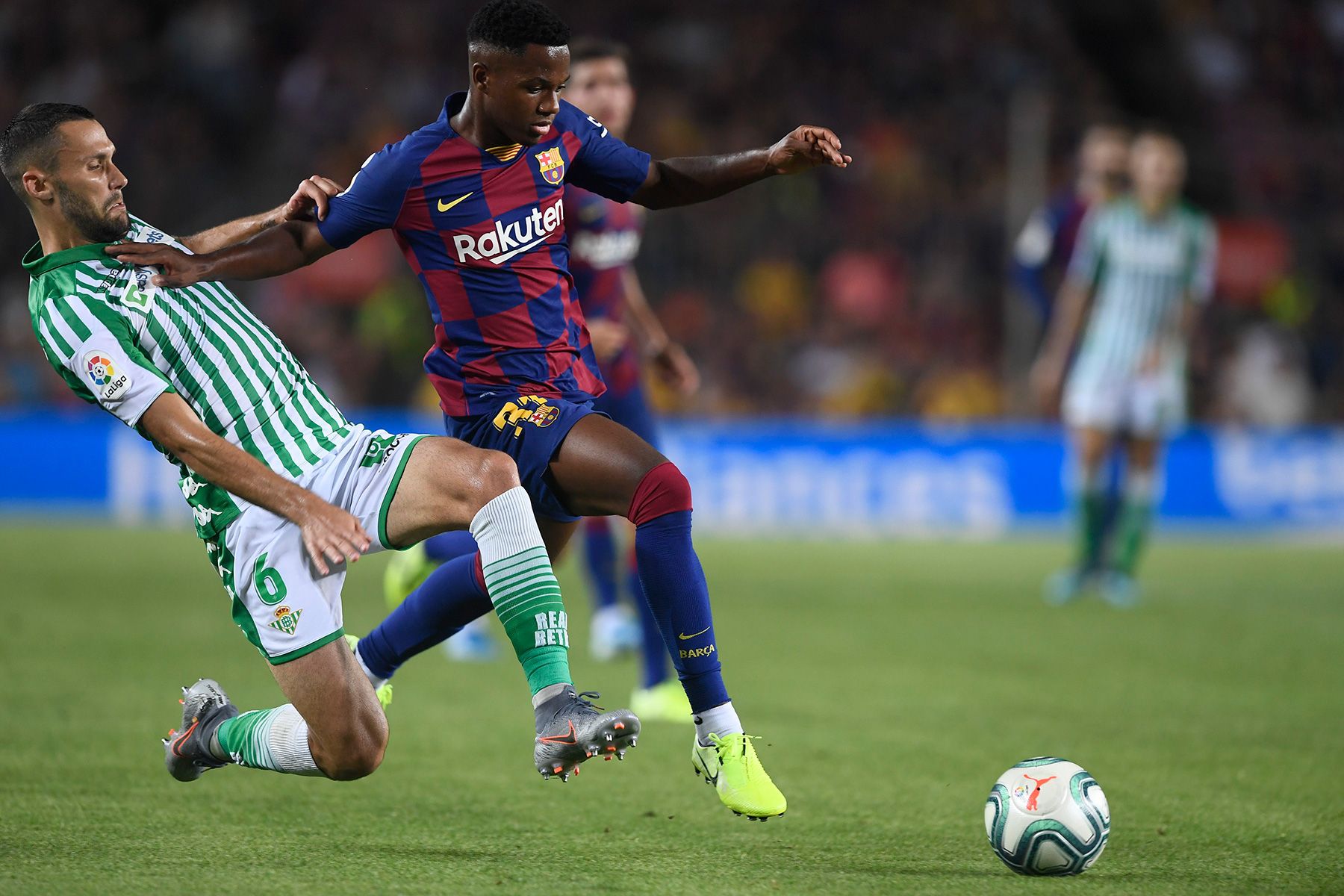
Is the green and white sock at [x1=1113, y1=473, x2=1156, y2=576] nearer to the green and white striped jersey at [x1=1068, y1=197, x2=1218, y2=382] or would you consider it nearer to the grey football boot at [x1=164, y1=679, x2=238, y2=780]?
the green and white striped jersey at [x1=1068, y1=197, x2=1218, y2=382]

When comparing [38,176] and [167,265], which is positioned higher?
[38,176]

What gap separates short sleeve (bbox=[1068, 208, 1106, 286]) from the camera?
10008 millimetres

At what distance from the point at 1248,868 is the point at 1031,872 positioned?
518mm

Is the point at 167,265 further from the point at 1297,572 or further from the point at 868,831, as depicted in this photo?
the point at 1297,572

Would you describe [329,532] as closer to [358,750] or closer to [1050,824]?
[358,750]

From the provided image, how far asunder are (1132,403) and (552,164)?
647 centimetres

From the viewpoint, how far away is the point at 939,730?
5.50 meters

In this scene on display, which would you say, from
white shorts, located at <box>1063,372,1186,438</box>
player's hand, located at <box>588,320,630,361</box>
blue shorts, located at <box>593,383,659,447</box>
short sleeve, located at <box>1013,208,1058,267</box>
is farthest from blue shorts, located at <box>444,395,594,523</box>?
short sleeve, located at <box>1013,208,1058,267</box>

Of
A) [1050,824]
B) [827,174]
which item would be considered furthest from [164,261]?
[827,174]

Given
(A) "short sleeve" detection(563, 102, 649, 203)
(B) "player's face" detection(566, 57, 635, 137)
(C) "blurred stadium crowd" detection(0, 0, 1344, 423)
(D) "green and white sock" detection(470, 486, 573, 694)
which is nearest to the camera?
(D) "green and white sock" detection(470, 486, 573, 694)

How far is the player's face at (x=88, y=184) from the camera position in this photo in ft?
12.5

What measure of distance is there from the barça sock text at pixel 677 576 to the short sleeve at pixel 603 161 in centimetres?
92

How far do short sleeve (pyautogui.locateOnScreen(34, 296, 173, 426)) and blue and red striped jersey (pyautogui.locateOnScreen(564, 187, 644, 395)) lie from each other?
7.63ft

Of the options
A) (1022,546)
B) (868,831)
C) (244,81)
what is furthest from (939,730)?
(244,81)
